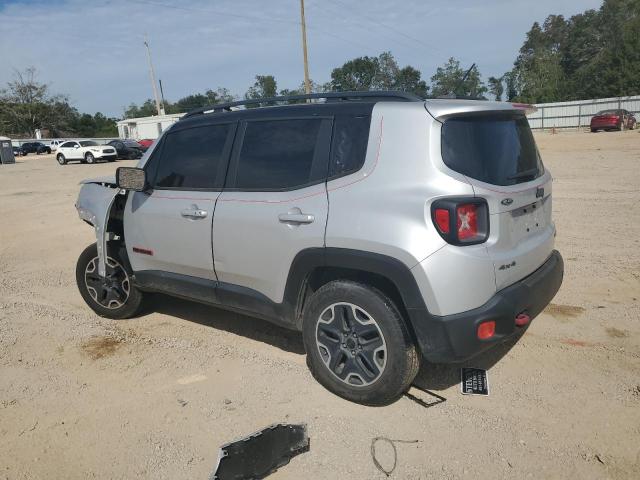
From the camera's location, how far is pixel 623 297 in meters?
4.78

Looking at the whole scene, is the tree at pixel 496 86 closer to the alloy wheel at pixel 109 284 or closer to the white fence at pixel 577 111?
the white fence at pixel 577 111

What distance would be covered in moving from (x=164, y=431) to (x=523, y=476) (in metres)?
2.02

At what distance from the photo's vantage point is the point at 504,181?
3.08 m

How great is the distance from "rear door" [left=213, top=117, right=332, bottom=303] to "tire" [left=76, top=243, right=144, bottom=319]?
1368 millimetres

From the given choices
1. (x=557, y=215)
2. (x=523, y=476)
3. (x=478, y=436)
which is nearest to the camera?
(x=523, y=476)

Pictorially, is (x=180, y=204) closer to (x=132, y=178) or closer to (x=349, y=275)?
(x=132, y=178)

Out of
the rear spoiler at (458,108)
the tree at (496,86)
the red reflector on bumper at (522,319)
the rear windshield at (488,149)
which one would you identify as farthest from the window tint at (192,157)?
the tree at (496,86)

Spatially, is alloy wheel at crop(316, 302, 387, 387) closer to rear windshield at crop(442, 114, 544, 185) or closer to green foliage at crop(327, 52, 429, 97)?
rear windshield at crop(442, 114, 544, 185)

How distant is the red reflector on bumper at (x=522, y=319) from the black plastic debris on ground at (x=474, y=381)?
0.59 meters

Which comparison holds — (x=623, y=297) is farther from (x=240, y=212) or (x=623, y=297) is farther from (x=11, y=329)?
(x=11, y=329)

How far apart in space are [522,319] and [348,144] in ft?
4.86

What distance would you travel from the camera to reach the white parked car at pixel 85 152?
32.6 metres

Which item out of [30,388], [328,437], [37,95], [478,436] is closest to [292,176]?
[328,437]

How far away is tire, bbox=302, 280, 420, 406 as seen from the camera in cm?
306
